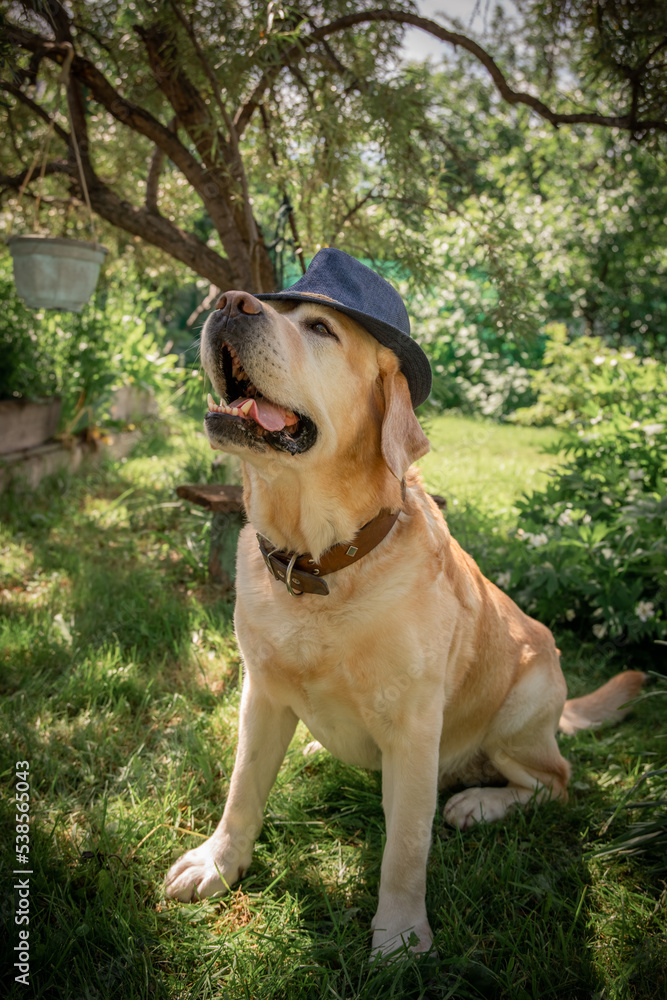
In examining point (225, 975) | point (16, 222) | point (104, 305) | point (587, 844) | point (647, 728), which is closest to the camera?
point (225, 975)

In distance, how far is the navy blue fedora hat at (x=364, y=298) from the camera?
1827 millimetres

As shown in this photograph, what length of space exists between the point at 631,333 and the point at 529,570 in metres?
9.65

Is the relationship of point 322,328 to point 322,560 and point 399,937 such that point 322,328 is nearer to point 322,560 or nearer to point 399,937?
point 322,560

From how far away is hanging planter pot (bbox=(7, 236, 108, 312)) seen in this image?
3705 mm

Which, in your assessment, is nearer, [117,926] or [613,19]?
[117,926]

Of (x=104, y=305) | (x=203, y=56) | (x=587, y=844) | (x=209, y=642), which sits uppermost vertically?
(x=203, y=56)

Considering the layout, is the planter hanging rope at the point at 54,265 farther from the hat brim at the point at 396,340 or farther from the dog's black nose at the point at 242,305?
the dog's black nose at the point at 242,305

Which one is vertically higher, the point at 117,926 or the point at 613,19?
the point at 613,19

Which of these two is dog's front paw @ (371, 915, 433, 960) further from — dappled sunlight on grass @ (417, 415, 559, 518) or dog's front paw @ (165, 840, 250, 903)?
dappled sunlight on grass @ (417, 415, 559, 518)

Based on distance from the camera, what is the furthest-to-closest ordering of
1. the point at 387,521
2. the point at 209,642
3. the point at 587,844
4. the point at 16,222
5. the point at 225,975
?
1. the point at 16,222
2. the point at 209,642
3. the point at 587,844
4. the point at 387,521
5. the point at 225,975

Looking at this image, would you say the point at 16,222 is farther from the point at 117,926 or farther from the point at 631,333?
the point at 631,333

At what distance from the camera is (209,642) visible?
3.43 meters

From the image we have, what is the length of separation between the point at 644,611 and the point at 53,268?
147 inches

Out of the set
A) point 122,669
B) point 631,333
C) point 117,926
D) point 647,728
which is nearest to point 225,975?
point 117,926
